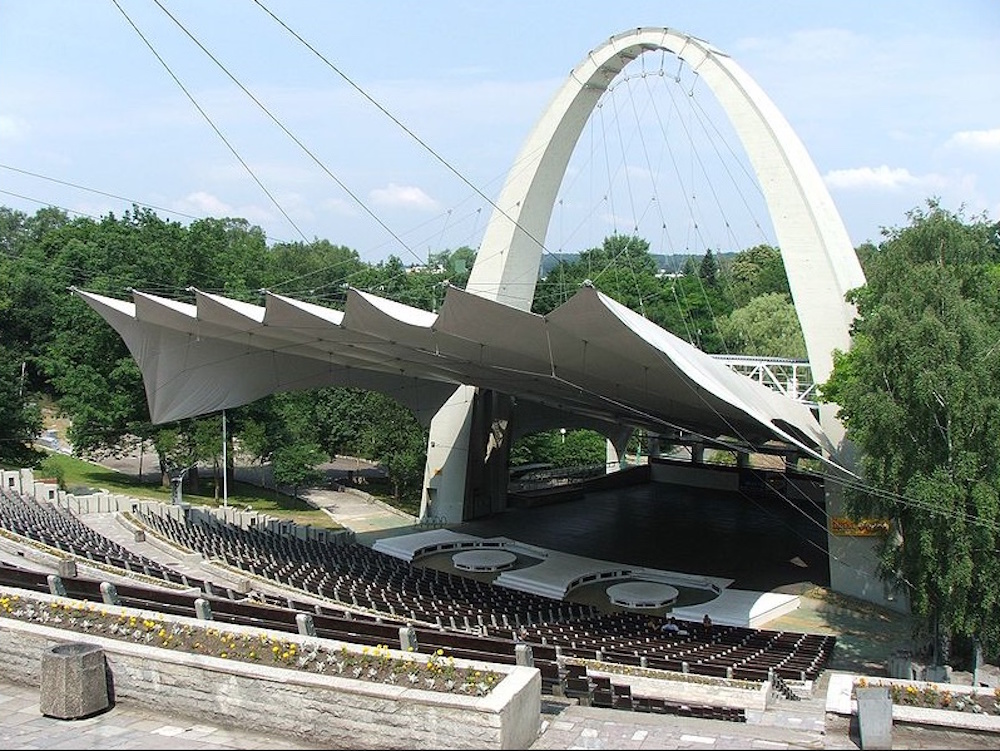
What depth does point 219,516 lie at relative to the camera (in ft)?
106

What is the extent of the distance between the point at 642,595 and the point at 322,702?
18.1 metres

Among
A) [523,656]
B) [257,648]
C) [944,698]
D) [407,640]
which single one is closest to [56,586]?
[257,648]

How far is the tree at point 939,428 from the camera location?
1617 cm

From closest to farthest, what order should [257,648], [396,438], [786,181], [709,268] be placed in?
[257,648] < [786,181] < [396,438] < [709,268]

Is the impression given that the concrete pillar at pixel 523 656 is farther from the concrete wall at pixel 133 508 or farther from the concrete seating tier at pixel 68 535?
the concrete wall at pixel 133 508

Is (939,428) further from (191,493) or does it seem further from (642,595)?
(191,493)

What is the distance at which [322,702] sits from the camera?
6.39 metres

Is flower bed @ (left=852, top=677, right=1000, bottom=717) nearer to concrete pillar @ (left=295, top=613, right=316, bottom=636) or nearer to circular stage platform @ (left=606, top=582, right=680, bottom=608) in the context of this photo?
concrete pillar @ (left=295, top=613, right=316, bottom=636)

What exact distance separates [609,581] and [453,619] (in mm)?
10098

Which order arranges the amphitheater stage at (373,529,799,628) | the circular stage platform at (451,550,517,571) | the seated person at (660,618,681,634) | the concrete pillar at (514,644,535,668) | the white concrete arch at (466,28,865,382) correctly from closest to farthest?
the concrete pillar at (514,644,535,668) → the seated person at (660,618,681,634) → the amphitheater stage at (373,529,799,628) → the white concrete arch at (466,28,865,382) → the circular stage platform at (451,550,517,571)

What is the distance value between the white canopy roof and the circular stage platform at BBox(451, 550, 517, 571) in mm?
4957

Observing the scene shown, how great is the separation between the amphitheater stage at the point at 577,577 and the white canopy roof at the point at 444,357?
4.01 meters

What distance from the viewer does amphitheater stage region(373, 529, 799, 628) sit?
72.2 feet

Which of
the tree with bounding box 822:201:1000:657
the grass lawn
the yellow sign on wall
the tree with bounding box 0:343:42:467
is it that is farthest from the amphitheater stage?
the tree with bounding box 0:343:42:467
